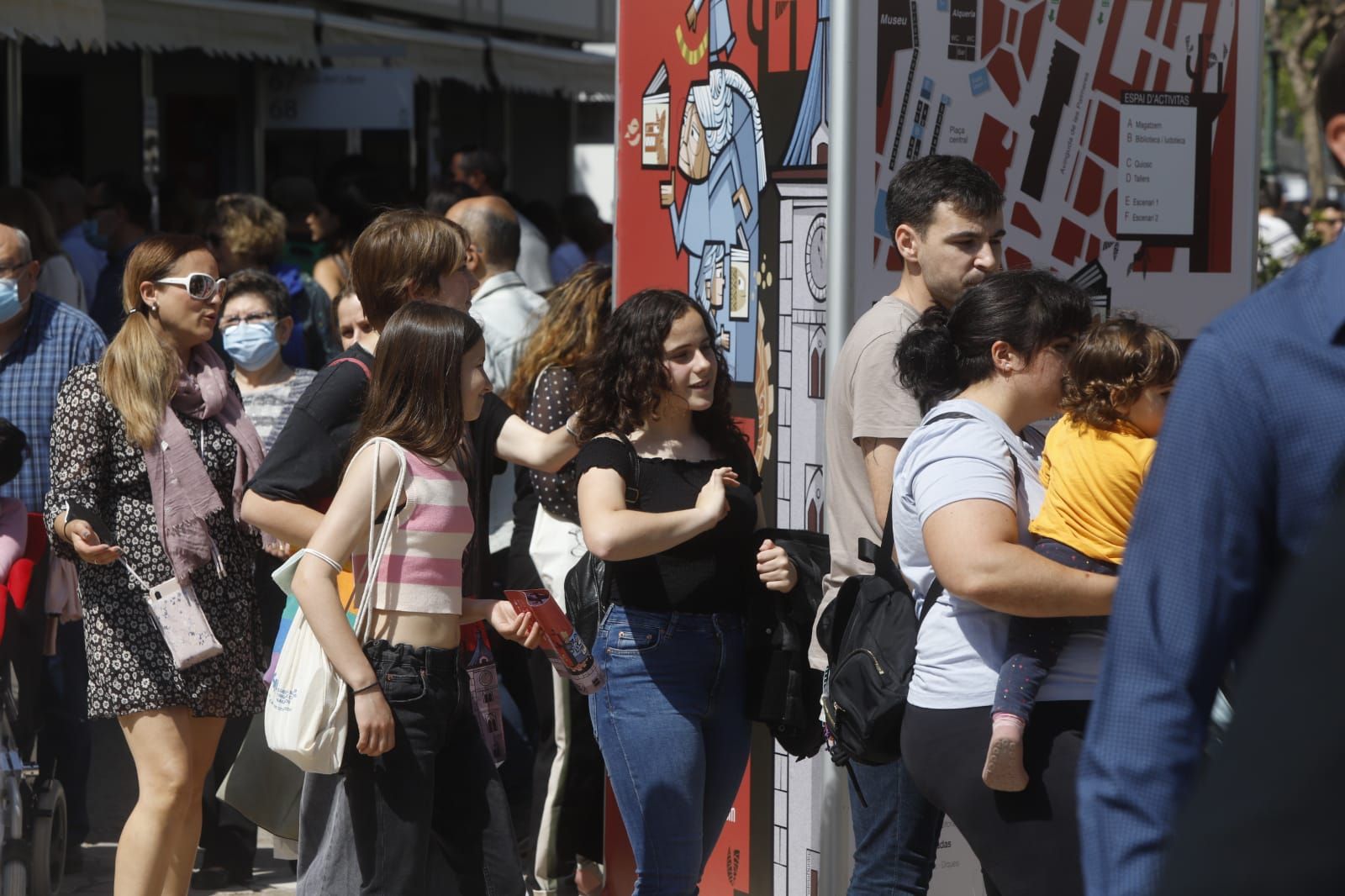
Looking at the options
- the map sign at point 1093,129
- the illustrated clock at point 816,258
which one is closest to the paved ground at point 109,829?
the illustrated clock at point 816,258

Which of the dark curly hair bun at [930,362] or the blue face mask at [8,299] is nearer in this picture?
the dark curly hair bun at [930,362]

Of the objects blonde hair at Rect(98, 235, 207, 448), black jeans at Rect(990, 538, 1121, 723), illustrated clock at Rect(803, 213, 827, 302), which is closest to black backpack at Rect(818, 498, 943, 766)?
black jeans at Rect(990, 538, 1121, 723)

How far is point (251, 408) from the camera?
5.68 m

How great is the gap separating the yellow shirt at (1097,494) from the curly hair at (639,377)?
1.12 meters

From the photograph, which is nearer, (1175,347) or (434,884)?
(1175,347)

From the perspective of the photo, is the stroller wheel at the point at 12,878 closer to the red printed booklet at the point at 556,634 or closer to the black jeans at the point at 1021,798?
the red printed booklet at the point at 556,634

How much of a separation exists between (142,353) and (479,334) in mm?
1150

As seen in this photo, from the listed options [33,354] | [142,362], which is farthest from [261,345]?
[142,362]

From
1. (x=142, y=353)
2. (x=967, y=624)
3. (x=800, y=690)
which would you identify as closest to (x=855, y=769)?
(x=800, y=690)

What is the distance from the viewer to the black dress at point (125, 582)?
4.27 meters

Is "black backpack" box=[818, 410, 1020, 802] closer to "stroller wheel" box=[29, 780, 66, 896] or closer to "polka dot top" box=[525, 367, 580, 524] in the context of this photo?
"polka dot top" box=[525, 367, 580, 524]

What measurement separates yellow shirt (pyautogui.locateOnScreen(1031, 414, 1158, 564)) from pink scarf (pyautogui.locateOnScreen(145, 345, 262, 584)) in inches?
89.3

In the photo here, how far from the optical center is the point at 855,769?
3598 millimetres

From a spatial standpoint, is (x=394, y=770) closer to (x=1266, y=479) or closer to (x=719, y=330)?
(x=719, y=330)
